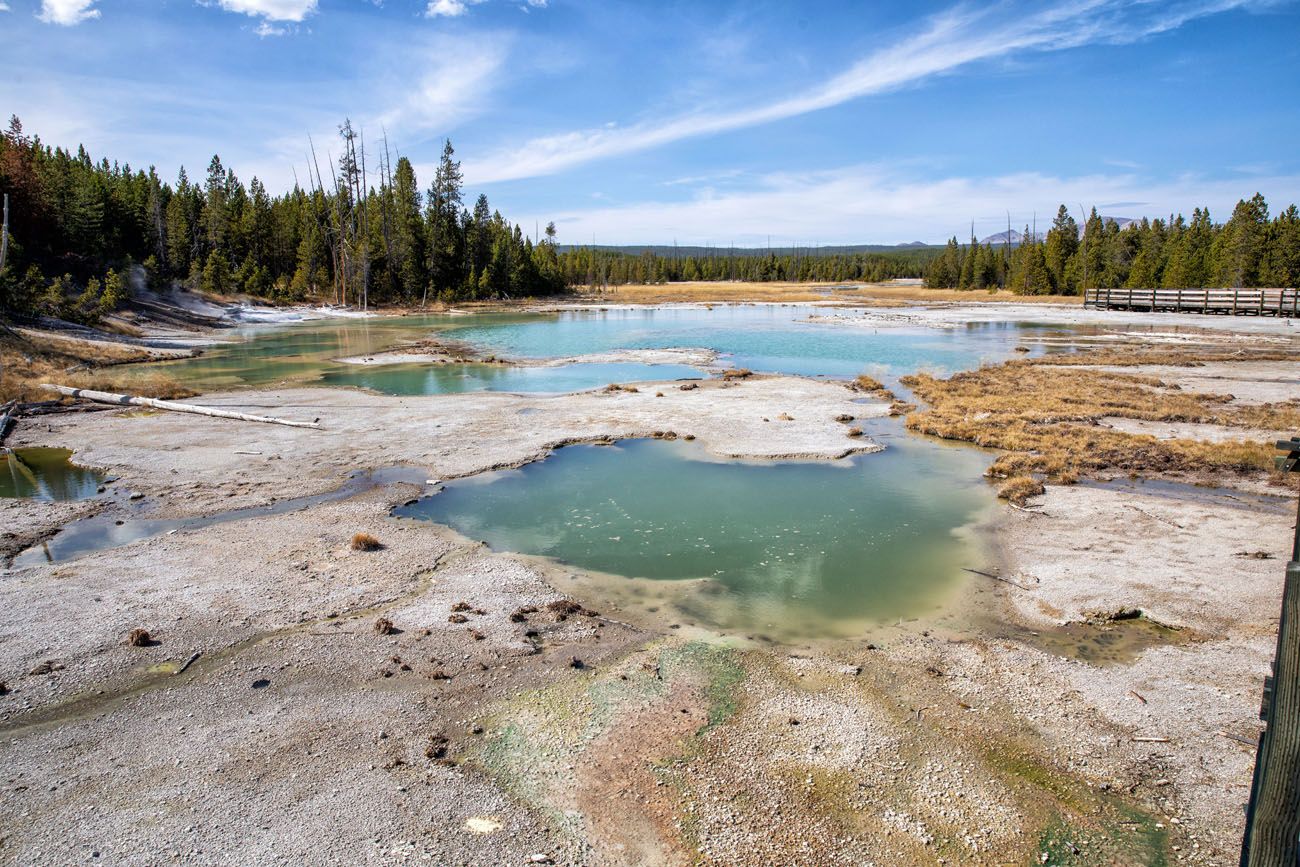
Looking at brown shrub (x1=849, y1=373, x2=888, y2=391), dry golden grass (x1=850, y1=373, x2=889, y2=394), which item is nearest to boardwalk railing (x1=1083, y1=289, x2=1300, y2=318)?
dry golden grass (x1=850, y1=373, x2=889, y2=394)

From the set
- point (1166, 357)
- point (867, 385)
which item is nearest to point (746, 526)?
point (867, 385)

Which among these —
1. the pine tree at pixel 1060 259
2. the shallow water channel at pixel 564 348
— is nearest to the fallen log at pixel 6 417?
the shallow water channel at pixel 564 348

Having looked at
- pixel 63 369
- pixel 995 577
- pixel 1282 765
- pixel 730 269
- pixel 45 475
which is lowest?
pixel 995 577

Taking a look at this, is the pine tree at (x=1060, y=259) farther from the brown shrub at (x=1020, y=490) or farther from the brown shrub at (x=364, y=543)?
the brown shrub at (x=364, y=543)

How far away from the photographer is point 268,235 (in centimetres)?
8400

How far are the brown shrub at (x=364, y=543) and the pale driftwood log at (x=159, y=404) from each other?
999cm

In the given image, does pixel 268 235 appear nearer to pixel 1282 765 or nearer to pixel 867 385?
pixel 867 385

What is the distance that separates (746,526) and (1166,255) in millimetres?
92589

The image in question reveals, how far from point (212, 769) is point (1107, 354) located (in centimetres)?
4201

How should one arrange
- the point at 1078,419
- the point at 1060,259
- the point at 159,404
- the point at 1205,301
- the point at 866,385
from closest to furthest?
the point at 1078,419
the point at 159,404
the point at 866,385
the point at 1205,301
the point at 1060,259

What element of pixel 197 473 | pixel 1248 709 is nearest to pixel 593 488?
pixel 197 473

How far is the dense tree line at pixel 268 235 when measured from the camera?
178 feet

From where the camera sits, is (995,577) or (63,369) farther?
(63,369)

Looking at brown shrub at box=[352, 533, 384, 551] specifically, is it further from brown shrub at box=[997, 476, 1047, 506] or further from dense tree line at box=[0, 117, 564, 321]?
dense tree line at box=[0, 117, 564, 321]
